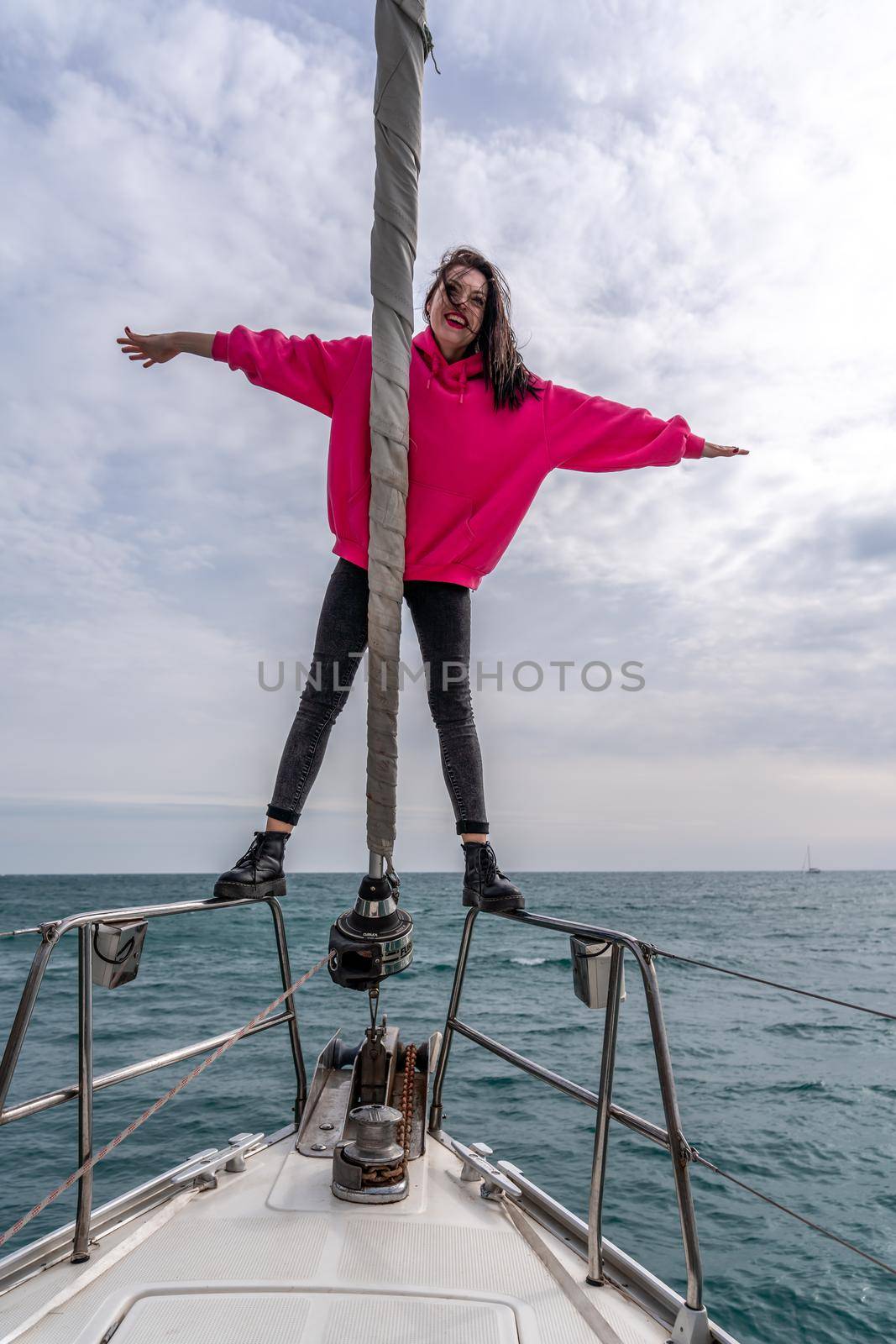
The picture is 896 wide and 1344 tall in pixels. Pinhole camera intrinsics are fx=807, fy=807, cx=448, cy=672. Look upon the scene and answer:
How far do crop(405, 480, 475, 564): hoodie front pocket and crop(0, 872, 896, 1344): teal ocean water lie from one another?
4335mm

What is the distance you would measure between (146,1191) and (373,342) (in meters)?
2.29

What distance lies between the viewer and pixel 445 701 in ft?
8.35

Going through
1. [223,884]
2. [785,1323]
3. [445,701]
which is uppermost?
[445,701]

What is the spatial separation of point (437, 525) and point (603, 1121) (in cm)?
167

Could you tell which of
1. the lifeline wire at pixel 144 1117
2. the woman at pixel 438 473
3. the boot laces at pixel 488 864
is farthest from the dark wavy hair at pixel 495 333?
the lifeline wire at pixel 144 1117

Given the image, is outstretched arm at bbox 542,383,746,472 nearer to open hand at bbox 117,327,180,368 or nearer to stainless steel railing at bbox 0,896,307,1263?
open hand at bbox 117,327,180,368

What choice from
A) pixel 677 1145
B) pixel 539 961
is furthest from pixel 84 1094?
pixel 539 961

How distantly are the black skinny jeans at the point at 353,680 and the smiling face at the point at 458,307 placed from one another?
2.55 ft

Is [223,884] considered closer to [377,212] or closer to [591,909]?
[377,212]

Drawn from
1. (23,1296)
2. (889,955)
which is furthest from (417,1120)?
(889,955)

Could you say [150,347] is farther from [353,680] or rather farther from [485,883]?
[485,883]

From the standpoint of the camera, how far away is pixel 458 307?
2.50 metres

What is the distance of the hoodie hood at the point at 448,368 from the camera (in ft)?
8.42

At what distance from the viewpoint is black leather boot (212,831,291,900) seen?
7.63 feet
